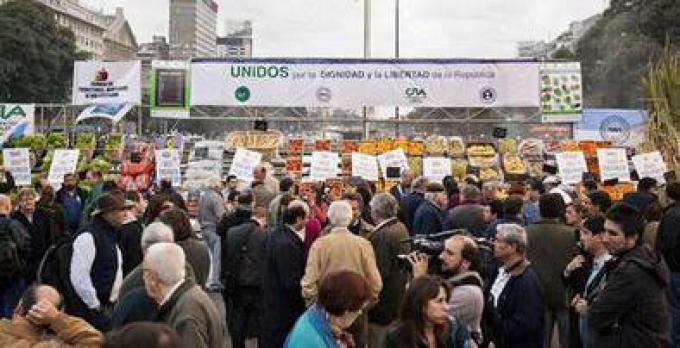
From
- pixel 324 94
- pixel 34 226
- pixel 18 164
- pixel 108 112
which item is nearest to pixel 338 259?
pixel 34 226

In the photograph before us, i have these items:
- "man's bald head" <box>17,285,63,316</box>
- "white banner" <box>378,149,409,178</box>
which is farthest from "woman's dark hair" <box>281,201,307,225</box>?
"white banner" <box>378,149,409,178</box>

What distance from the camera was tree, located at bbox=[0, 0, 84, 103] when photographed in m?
64.3

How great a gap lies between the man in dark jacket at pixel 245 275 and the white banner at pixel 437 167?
9061 millimetres

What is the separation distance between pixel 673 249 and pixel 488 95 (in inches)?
536

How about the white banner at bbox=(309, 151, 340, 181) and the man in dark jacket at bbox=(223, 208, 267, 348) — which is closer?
the man in dark jacket at bbox=(223, 208, 267, 348)

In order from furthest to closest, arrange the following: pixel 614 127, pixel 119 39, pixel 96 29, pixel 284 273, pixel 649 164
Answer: pixel 119 39, pixel 96 29, pixel 614 127, pixel 649 164, pixel 284 273

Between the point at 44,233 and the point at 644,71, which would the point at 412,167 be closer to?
the point at 44,233

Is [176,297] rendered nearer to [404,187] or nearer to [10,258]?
[10,258]

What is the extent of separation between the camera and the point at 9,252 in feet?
29.3

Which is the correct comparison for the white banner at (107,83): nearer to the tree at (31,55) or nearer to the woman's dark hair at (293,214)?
the woman's dark hair at (293,214)

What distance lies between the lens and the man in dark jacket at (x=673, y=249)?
801cm

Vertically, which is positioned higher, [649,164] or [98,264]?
[649,164]

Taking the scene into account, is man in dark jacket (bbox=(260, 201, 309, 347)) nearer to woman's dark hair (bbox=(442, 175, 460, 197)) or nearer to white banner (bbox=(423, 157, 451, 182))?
woman's dark hair (bbox=(442, 175, 460, 197))

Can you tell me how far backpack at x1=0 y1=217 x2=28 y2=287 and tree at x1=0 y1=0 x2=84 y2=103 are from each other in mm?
55646
